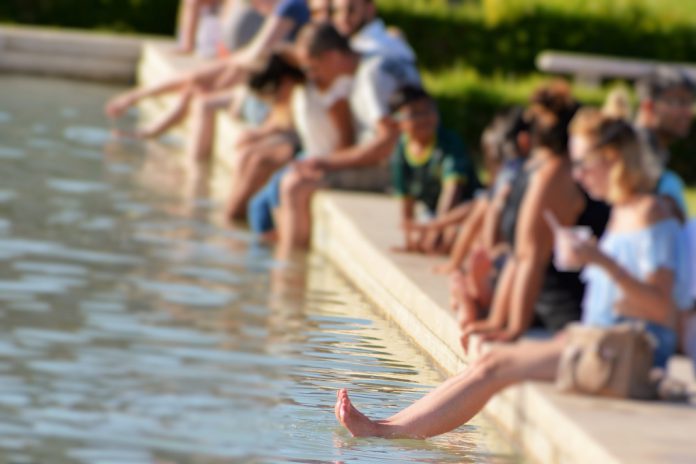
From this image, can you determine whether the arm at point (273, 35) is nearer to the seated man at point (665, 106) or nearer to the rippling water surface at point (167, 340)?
the rippling water surface at point (167, 340)

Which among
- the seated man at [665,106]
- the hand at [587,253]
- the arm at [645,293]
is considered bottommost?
the arm at [645,293]

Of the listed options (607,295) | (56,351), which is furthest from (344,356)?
(56,351)

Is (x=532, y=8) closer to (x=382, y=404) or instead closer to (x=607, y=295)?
(x=607, y=295)

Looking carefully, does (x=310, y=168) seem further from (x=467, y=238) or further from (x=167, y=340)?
(x=167, y=340)

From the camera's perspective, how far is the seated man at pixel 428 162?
7.83 metres

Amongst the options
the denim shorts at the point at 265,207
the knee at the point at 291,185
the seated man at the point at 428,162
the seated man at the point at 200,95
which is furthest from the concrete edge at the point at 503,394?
the seated man at the point at 200,95

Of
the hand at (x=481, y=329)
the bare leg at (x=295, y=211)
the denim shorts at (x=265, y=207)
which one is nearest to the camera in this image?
the hand at (x=481, y=329)

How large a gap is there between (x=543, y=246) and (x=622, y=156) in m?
0.73

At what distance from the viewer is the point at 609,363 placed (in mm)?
5008

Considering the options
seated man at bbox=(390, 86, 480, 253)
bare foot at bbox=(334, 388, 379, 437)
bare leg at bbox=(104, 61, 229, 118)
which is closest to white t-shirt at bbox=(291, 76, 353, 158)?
seated man at bbox=(390, 86, 480, 253)

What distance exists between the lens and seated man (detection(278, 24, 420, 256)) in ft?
28.9

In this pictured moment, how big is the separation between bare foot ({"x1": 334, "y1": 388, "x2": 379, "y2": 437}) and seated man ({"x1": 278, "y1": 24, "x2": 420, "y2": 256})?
4648 mm

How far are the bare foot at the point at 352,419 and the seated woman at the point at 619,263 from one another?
785mm

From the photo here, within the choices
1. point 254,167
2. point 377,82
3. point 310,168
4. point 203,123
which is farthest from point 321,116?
point 203,123
